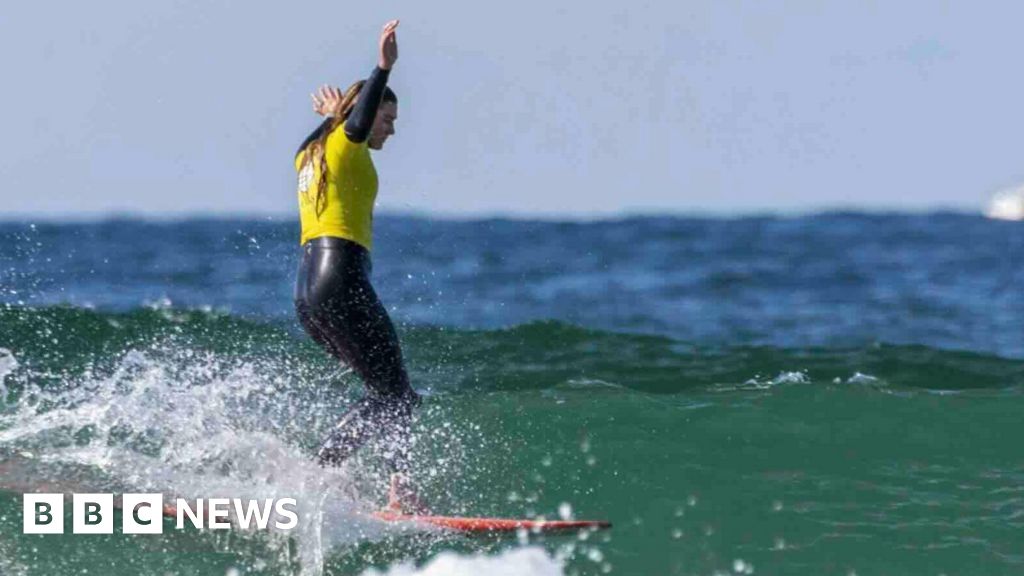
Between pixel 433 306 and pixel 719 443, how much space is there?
8.24 metres

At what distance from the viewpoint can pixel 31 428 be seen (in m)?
9.08

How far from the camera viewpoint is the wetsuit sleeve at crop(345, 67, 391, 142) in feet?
25.4

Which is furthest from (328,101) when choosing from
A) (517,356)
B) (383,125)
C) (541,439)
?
(517,356)

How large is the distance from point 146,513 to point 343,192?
191cm

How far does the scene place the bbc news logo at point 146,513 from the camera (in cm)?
830

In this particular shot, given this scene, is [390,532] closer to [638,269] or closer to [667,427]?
[667,427]

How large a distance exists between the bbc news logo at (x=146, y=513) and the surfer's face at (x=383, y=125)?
1.70 m

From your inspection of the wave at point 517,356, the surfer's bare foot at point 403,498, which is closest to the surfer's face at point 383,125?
the surfer's bare foot at point 403,498

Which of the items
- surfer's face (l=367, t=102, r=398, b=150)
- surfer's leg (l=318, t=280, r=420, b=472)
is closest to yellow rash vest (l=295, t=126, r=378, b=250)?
surfer's face (l=367, t=102, r=398, b=150)

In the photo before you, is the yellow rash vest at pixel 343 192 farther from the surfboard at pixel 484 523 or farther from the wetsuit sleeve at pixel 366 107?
the surfboard at pixel 484 523

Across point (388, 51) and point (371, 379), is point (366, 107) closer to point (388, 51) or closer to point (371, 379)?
point (388, 51)

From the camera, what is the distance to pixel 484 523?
8539mm

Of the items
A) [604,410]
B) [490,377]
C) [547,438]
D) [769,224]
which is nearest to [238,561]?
[547,438]

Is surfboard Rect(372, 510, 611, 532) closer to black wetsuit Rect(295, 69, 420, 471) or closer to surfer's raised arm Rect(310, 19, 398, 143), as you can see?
black wetsuit Rect(295, 69, 420, 471)
